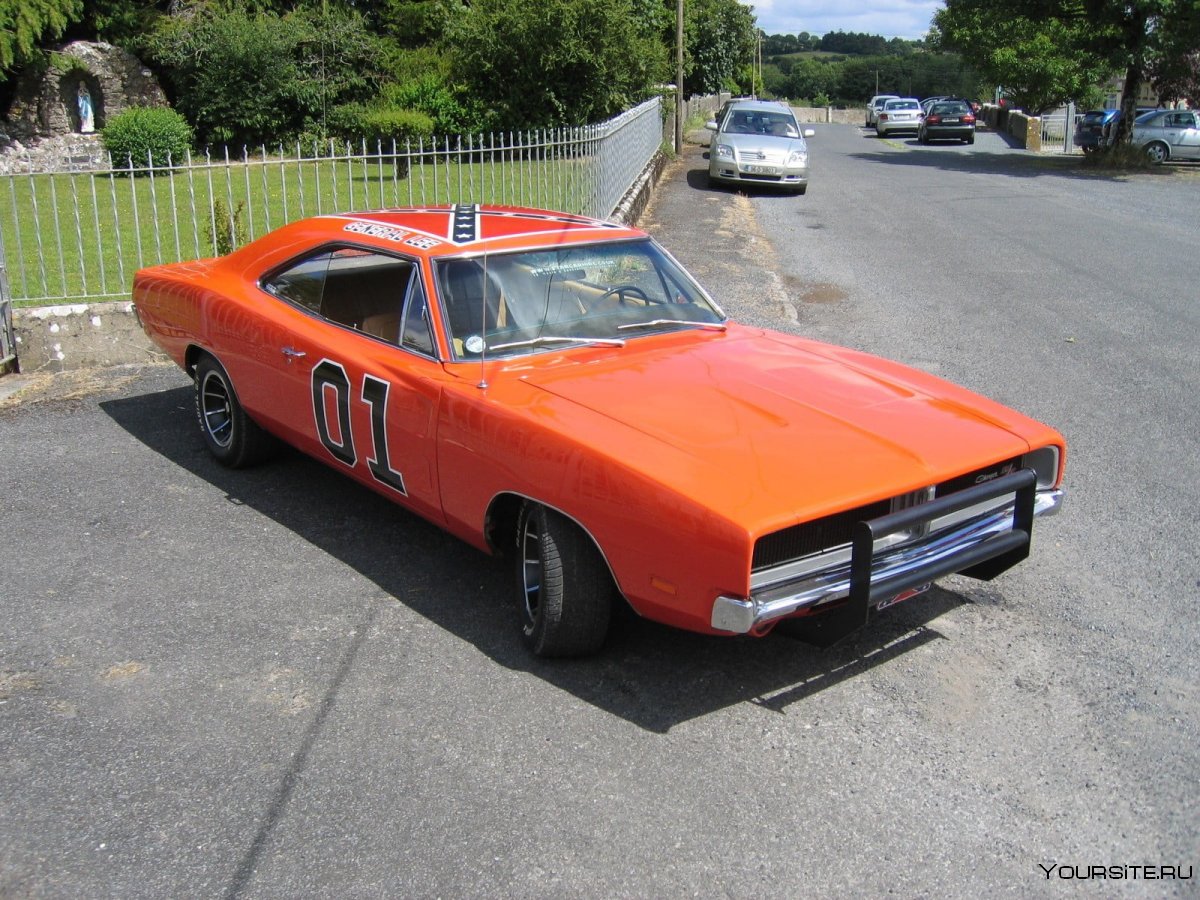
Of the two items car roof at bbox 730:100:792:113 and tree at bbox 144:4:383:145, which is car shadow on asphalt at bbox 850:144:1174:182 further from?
tree at bbox 144:4:383:145

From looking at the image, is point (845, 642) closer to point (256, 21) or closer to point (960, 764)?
point (960, 764)

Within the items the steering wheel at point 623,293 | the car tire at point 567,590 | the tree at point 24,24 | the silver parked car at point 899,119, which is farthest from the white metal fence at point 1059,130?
the car tire at point 567,590

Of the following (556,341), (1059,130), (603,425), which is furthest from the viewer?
(1059,130)

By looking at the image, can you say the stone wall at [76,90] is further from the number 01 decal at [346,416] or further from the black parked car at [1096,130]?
the number 01 decal at [346,416]

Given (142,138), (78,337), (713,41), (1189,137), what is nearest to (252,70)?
(142,138)

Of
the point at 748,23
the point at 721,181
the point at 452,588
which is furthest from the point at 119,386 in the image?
the point at 748,23

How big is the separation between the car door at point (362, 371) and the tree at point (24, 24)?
806 inches

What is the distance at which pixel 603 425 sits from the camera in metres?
3.88

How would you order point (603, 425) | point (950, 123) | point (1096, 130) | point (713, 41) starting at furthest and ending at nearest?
point (713, 41) < point (950, 123) < point (1096, 130) < point (603, 425)

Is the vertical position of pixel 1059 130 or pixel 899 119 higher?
pixel 899 119

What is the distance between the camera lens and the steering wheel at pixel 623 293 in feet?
16.5

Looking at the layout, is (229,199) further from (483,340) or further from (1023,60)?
(1023,60)

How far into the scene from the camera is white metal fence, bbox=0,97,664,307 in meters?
9.02

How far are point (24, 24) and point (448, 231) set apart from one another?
21.8 metres
